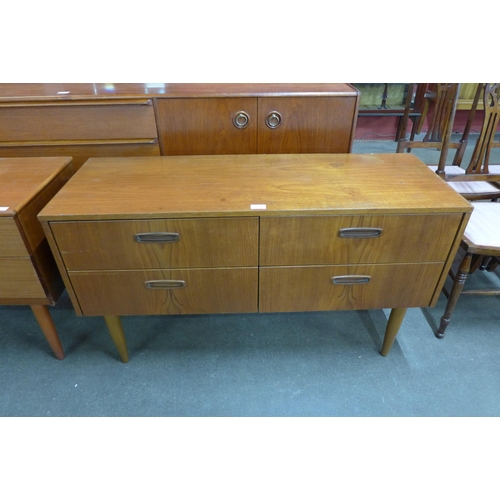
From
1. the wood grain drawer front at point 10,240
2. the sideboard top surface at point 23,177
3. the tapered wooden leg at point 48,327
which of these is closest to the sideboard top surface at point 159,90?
the sideboard top surface at point 23,177

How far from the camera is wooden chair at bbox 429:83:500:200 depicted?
5.23ft

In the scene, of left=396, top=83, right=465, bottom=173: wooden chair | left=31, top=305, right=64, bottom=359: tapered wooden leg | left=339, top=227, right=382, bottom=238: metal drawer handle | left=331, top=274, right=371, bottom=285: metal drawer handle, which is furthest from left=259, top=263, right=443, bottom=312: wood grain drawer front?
left=396, top=83, right=465, bottom=173: wooden chair

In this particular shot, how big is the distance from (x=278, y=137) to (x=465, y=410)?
1255 millimetres

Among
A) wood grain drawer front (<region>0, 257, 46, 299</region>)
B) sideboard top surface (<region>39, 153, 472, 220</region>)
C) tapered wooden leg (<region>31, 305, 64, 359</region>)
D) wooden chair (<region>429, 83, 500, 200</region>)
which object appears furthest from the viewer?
wooden chair (<region>429, 83, 500, 200</region>)

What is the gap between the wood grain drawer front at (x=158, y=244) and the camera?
102 centimetres

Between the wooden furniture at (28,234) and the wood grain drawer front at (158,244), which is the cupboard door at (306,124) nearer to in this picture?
the wood grain drawer front at (158,244)

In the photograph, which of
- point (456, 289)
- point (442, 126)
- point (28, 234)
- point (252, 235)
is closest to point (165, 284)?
point (252, 235)

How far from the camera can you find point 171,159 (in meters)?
1.34

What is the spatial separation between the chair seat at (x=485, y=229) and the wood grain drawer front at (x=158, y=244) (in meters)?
0.91

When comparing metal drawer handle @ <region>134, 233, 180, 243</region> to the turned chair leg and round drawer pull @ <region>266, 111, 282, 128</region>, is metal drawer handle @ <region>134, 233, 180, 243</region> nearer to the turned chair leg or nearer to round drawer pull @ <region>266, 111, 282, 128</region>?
round drawer pull @ <region>266, 111, 282, 128</region>

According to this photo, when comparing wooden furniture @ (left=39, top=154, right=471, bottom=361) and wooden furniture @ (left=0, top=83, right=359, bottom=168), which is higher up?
wooden furniture @ (left=0, top=83, right=359, bottom=168)

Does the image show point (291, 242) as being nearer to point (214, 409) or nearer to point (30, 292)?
point (214, 409)

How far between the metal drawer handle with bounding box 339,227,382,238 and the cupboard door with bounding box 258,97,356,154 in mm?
548

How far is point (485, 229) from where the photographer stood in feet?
4.61
